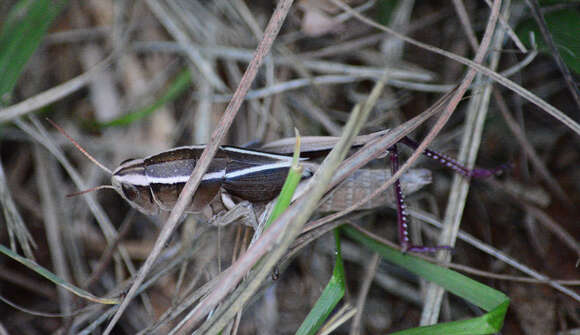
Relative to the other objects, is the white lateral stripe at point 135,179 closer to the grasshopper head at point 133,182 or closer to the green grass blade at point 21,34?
the grasshopper head at point 133,182

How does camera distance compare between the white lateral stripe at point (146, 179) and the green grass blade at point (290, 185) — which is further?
the white lateral stripe at point (146, 179)

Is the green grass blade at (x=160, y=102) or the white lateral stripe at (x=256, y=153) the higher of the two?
the green grass blade at (x=160, y=102)

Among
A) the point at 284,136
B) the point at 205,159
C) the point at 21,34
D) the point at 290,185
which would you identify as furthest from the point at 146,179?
the point at 21,34

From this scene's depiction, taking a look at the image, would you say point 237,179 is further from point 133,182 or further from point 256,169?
point 133,182

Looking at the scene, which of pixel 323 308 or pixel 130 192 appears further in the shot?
pixel 130 192

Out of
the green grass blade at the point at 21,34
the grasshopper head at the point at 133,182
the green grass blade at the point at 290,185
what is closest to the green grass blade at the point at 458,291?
the green grass blade at the point at 290,185

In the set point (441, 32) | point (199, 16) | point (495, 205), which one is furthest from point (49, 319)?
point (441, 32)
